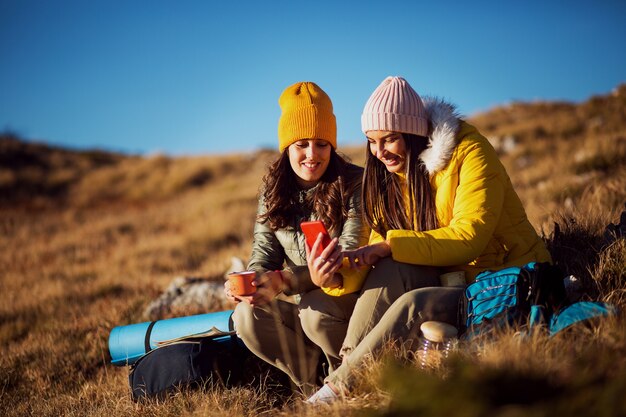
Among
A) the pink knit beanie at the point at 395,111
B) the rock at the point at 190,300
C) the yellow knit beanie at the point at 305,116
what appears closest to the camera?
the pink knit beanie at the point at 395,111

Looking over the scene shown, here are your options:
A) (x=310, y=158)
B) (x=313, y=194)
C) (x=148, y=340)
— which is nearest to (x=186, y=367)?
(x=148, y=340)

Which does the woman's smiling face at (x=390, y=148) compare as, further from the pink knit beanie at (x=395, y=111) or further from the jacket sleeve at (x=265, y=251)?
the jacket sleeve at (x=265, y=251)

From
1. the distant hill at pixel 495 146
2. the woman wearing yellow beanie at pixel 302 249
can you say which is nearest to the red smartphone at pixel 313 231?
the woman wearing yellow beanie at pixel 302 249

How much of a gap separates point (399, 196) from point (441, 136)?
1.59ft

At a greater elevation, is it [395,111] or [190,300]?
[395,111]

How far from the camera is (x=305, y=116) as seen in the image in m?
4.17

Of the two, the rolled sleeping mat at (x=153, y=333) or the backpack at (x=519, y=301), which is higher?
the backpack at (x=519, y=301)

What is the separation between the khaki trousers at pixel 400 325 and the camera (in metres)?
3.01

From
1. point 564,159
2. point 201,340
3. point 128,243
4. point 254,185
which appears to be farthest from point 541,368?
point 254,185

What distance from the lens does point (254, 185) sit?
16.7m

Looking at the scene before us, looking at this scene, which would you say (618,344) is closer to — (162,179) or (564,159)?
(564,159)

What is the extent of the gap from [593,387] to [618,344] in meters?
0.48

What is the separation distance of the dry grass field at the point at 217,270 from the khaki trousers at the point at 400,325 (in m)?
0.12

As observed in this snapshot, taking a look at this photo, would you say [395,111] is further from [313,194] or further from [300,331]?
[300,331]
